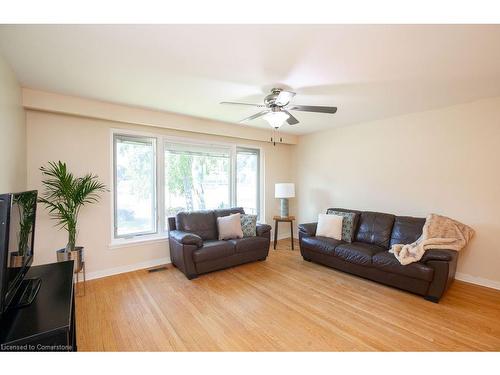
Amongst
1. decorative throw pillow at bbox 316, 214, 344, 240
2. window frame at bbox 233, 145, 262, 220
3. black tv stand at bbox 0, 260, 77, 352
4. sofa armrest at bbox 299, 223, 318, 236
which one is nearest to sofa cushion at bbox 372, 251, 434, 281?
decorative throw pillow at bbox 316, 214, 344, 240

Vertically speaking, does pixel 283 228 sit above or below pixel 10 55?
below

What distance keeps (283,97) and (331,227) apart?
2362mm

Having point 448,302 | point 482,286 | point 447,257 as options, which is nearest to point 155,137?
point 447,257

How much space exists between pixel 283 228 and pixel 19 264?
4.71 metres

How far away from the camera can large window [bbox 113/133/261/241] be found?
11.6 ft

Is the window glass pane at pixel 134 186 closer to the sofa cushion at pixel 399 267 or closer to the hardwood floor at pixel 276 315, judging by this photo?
the hardwood floor at pixel 276 315

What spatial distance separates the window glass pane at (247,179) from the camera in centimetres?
484

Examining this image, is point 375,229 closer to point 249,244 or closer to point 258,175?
point 249,244

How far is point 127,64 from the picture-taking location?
6.84 ft

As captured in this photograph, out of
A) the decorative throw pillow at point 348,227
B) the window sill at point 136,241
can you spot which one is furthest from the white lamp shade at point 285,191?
the window sill at point 136,241

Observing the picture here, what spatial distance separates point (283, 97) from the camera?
2375 mm

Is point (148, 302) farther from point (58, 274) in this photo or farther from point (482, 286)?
point (482, 286)

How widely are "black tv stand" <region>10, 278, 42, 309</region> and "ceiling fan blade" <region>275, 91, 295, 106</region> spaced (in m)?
2.48

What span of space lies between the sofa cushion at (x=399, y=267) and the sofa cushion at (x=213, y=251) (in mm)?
2008
